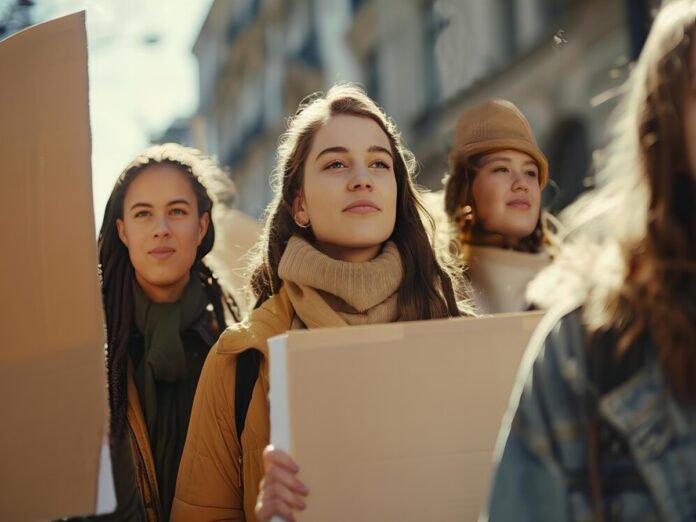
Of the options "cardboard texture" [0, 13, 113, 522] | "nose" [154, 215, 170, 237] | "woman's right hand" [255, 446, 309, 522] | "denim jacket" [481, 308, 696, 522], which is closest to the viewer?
"denim jacket" [481, 308, 696, 522]

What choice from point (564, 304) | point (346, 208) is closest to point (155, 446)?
point (346, 208)

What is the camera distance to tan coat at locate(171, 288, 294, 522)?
2438 millimetres

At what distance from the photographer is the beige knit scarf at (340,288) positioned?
8.21 feet

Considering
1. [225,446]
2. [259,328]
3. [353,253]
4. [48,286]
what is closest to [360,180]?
[353,253]

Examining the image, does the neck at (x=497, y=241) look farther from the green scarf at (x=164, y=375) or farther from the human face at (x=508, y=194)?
the green scarf at (x=164, y=375)

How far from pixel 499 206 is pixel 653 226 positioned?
2060 millimetres

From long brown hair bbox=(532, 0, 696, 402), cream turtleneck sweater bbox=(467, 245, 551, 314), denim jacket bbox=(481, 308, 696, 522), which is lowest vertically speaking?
denim jacket bbox=(481, 308, 696, 522)

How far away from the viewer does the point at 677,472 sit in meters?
1.28

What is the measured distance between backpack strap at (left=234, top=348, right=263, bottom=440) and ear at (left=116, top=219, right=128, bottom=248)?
3.06 ft

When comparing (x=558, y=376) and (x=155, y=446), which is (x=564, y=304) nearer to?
(x=558, y=376)

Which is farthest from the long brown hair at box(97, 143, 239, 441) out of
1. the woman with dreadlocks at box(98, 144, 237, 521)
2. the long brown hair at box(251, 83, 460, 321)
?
the long brown hair at box(251, 83, 460, 321)

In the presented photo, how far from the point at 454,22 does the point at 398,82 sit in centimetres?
405

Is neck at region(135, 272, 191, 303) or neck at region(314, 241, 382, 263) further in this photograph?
neck at region(135, 272, 191, 303)

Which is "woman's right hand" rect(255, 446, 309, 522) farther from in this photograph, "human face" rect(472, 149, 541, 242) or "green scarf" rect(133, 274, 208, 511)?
"human face" rect(472, 149, 541, 242)
